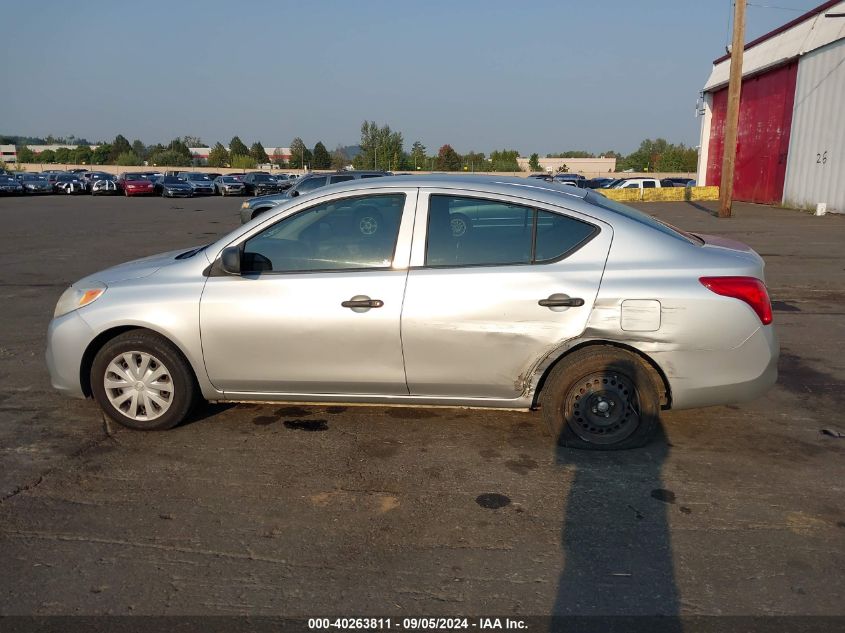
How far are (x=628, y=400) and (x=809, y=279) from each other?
8.32 metres

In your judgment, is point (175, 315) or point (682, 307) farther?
point (175, 315)

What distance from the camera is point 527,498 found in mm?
3652

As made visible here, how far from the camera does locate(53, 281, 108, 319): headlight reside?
178 inches

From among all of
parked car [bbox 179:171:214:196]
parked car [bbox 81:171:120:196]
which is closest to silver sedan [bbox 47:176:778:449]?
parked car [bbox 179:171:214:196]

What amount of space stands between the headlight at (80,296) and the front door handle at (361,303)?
1.73 meters

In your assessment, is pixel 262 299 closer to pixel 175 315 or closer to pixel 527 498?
pixel 175 315

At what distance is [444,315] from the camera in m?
4.11

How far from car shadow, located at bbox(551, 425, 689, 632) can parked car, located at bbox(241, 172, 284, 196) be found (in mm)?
42967

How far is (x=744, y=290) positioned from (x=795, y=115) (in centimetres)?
2678

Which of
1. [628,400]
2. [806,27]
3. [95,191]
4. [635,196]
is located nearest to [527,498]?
[628,400]

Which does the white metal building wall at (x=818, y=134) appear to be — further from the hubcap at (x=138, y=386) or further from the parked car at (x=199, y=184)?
the parked car at (x=199, y=184)

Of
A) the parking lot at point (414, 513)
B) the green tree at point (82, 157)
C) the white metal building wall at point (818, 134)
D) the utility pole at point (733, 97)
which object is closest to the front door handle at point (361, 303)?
the parking lot at point (414, 513)

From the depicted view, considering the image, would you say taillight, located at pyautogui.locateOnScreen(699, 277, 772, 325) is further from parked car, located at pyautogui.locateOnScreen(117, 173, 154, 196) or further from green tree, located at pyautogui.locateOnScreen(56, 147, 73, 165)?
green tree, located at pyautogui.locateOnScreen(56, 147, 73, 165)

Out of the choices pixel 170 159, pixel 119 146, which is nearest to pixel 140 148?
pixel 119 146
